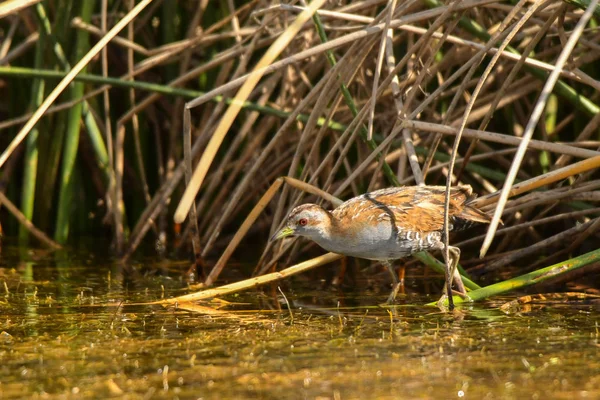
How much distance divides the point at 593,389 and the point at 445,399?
47cm

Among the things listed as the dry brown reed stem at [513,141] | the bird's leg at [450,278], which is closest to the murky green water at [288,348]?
the bird's leg at [450,278]

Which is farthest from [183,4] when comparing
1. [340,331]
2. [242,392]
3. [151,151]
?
[242,392]

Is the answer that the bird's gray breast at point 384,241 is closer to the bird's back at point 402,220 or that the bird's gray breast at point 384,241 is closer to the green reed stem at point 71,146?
the bird's back at point 402,220

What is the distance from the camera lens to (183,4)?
22.2ft

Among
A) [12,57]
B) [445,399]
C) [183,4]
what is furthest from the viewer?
[183,4]

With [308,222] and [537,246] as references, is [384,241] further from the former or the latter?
[537,246]

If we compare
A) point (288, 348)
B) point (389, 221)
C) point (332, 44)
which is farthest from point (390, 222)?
point (288, 348)

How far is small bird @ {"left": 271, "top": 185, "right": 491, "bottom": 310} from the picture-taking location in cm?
451

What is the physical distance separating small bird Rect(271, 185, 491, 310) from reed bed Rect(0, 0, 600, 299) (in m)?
0.10

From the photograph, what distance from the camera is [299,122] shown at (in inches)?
230

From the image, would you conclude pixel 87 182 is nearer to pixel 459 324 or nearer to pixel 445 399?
pixel 459 324

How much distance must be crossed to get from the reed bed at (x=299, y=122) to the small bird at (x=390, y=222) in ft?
0.33

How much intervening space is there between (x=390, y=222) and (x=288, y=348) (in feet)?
3.77

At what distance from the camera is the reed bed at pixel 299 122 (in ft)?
15.2
